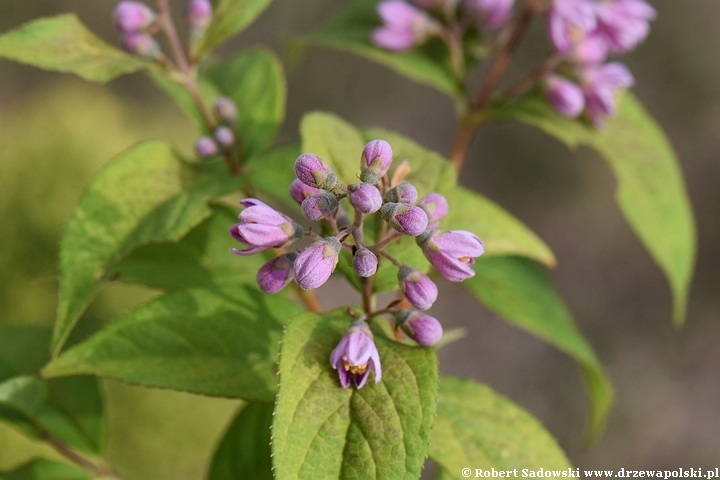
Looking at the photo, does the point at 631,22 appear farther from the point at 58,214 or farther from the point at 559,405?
the point at 559,405

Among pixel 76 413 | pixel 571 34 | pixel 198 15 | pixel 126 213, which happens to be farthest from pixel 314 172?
pixel 571 34

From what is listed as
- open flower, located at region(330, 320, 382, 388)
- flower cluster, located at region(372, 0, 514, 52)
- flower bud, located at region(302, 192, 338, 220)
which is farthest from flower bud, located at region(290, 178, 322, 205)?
flower cluster, located at region(372, 0, 514, 52)

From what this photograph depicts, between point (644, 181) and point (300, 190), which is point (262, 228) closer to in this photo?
point (300, 190)

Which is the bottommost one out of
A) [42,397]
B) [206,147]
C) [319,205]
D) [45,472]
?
[45,472]

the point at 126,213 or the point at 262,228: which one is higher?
Result: the point at 262,228

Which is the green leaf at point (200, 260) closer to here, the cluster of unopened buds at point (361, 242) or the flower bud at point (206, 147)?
the flower bud at point (206, 147)

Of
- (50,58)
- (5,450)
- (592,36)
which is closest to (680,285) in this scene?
(592,36)

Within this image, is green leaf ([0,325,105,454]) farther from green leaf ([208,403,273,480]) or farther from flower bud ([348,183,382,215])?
flower bud ([348,183,382,215])
